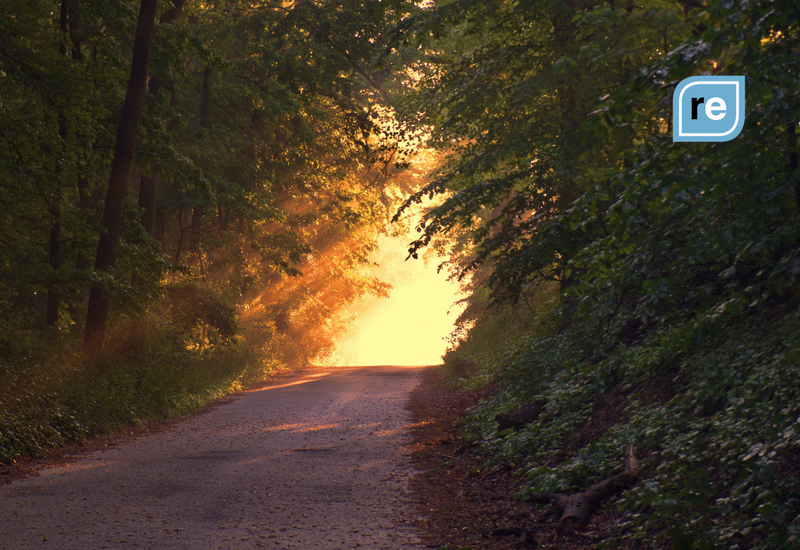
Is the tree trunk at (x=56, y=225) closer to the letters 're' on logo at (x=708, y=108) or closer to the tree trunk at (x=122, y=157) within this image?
the tree trunk at (x=122, y=157)

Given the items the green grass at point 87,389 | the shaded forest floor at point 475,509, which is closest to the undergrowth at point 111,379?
the green grass at point 87,389

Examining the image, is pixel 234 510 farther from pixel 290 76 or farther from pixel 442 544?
pixel 290 76

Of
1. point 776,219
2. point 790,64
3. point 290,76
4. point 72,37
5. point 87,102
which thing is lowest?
point 776,219

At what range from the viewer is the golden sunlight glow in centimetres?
9338

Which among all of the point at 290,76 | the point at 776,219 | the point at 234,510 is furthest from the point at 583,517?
the point at 290,76

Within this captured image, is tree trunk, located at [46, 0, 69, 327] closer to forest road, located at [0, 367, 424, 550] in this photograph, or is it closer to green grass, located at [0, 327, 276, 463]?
green grass, located at [0, 327, 276, 463]

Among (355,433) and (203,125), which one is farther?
(203,125)

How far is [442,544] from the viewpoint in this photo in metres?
5.34

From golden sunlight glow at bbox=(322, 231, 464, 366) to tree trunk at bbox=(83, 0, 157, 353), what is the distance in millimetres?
72115

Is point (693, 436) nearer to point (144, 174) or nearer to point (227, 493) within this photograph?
point (227, 493)

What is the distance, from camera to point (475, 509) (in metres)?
6.46

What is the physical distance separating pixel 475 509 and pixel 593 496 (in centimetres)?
144

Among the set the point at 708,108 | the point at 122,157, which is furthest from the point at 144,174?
the point at 708,108

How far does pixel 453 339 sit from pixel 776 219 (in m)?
25.1
